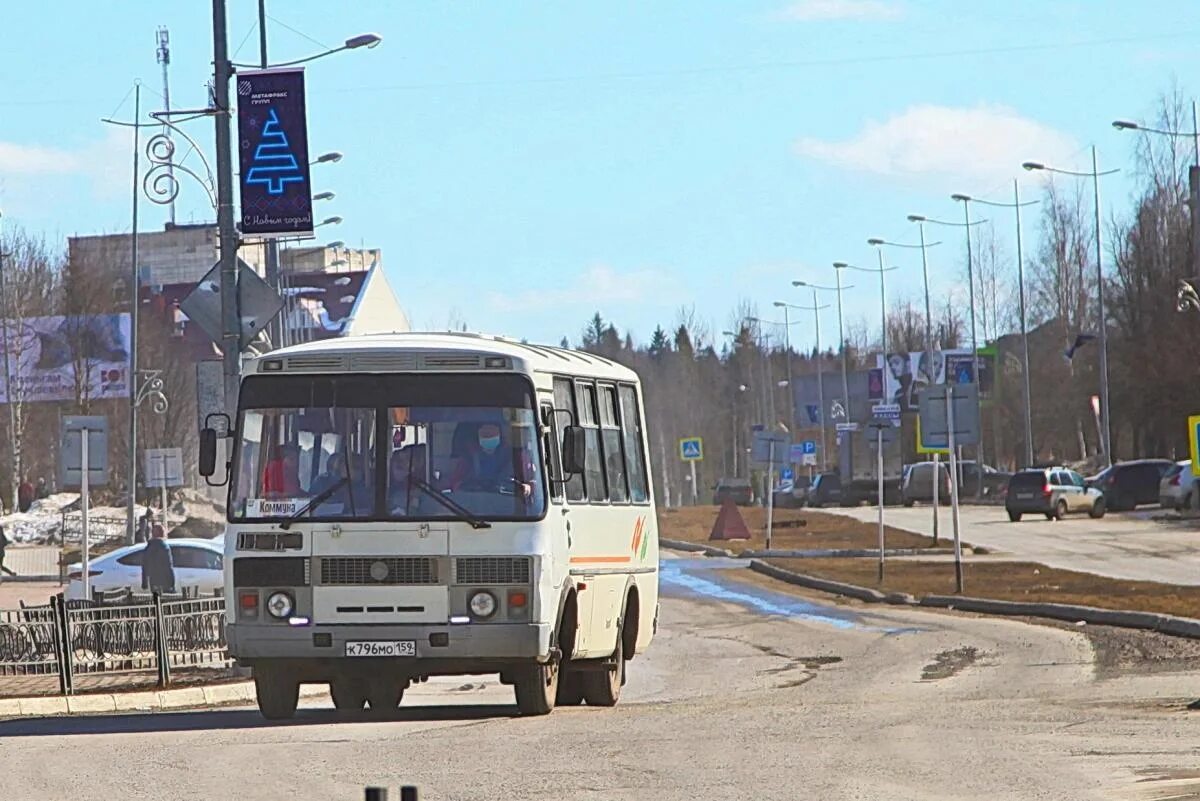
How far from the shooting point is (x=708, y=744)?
1327 cm

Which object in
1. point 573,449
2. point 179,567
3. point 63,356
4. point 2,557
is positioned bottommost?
point 179,567

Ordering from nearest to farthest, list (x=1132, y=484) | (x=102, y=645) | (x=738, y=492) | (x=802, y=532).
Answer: (x=102, y=645) → (x=802, y=532) → (x=1132, y=484) → (x=738, y=492)

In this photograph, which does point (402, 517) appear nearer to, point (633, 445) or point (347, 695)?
point (347, 695)

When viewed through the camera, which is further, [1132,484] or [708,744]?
[1132,484]

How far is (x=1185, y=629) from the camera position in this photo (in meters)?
22.8

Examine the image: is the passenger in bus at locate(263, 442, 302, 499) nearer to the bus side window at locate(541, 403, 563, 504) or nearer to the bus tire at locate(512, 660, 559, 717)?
the bus side window at locate(541, 403, 563, 504)

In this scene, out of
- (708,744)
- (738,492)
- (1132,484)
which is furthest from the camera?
(738,492)

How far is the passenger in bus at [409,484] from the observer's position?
15.3 metres

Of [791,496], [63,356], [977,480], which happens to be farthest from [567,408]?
[791,496]

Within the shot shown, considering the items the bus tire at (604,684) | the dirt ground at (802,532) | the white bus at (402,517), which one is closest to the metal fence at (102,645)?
the bus tire at (604,684)

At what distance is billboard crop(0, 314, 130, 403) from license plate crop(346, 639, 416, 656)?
65208mm

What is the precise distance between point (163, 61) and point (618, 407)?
67.0 meters

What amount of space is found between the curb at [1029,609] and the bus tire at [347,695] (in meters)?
9.01

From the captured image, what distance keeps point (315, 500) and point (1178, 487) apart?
5127 cm
